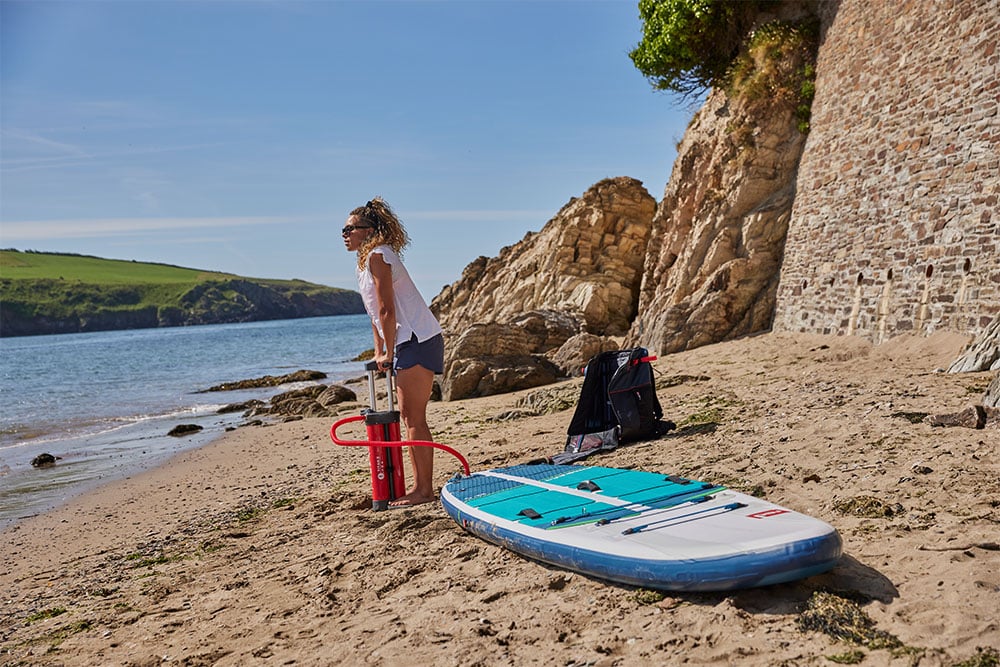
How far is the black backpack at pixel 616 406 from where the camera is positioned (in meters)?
7.71

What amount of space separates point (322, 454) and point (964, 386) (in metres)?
7.89

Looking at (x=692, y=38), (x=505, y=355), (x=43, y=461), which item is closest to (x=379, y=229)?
(x=43, y=461)

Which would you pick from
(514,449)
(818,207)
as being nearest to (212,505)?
(514,449)

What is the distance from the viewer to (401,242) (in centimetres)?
623

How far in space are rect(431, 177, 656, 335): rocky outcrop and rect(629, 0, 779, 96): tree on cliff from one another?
4.98 meters

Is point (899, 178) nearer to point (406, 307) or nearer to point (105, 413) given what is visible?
point (406, 307)

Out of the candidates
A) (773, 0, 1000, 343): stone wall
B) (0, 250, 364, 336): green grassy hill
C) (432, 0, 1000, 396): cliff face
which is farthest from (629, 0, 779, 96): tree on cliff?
(0, 250, 364, 336): green grassy hill

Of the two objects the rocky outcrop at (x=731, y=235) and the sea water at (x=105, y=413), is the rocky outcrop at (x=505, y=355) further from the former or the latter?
the sea water at (x=105, y=413)

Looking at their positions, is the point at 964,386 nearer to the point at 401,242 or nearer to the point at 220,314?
the point at 401,242

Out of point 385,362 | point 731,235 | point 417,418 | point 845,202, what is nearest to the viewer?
point 385,362

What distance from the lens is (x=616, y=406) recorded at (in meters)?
7.80

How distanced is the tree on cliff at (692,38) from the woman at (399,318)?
14.0 metres

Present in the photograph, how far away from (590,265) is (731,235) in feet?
24.8

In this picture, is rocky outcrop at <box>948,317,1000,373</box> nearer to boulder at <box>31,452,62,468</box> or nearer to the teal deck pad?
the teal deck pad
